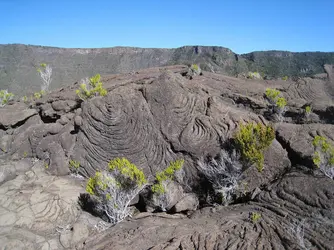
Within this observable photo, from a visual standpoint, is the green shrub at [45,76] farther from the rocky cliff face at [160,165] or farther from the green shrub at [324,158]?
the green shrub at [324,158]

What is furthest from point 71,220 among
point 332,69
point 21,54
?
point 21,54

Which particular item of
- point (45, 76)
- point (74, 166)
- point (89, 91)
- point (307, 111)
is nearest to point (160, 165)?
point (74, 166)

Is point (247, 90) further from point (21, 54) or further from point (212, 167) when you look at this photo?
point (21, 54)

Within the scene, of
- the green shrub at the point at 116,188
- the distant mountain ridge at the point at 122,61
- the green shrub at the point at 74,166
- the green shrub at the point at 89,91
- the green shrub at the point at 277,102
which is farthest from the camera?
the distant mountain ridge at the point at 122,61

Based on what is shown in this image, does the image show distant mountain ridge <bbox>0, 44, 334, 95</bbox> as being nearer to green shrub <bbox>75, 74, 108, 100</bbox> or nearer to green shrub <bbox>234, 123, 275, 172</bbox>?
green shrub <bbox>75, 74, 108, 100</bbox>

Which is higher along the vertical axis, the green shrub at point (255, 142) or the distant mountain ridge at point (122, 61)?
the distant mountain ridge at point (122, 61)

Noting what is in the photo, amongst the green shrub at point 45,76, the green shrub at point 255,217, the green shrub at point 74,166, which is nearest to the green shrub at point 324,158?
the green shrub at point 255,217

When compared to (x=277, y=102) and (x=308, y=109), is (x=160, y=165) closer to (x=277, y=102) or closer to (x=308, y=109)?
(x=277, y=102)
